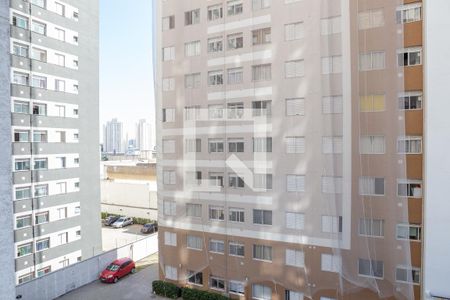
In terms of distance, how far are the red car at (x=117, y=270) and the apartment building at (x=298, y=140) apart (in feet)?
7.22

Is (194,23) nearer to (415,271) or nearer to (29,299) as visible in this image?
(415,271)

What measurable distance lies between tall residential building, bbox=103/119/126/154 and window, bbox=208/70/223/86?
8.57 m

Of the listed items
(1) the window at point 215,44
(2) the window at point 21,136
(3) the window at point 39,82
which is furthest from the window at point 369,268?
(3) the window at point 39,82

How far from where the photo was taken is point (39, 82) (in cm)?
489

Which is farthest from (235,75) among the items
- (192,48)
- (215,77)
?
(192,48)

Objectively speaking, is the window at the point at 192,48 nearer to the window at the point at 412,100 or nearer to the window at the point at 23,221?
the window at the point at 412,100

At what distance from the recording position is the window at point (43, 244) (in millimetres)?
4814

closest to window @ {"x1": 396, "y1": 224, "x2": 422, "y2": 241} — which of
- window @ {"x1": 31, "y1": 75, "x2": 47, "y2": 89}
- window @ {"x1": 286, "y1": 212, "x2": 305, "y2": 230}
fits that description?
window @ {"x1": 286, "y1": 212, "x2": 305, "y2": 230}

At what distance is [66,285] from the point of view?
16.0 ft

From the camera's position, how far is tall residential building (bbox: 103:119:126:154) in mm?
11836

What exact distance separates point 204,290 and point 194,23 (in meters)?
3.41

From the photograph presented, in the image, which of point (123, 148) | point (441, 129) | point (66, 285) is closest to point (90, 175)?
point (66, 285)

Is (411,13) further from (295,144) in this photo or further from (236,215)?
(236,215)

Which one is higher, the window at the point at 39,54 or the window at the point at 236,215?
the window at the point at 39,54
